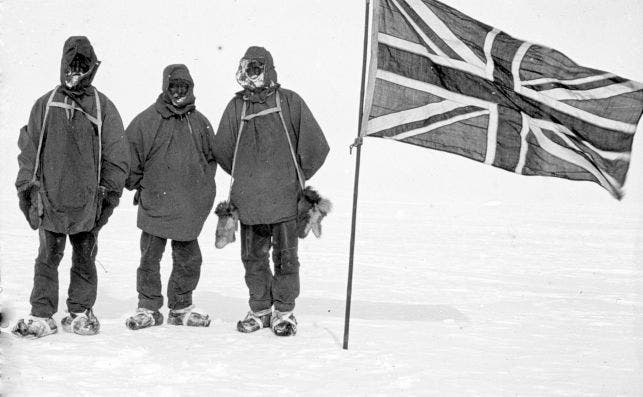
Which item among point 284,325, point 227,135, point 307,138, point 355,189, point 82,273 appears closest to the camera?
point 355,189

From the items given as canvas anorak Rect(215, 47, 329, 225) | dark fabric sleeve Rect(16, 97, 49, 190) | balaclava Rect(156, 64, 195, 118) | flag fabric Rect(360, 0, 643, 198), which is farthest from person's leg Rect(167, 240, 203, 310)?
flag fabric Rect(360, 0, 643, 198)

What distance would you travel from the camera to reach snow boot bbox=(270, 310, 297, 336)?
18.7 feet

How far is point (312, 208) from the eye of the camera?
5.90 meters

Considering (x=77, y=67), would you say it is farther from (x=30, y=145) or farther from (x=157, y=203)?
(x=157, y=203)

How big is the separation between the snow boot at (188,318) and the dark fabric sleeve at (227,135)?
128 centimetres

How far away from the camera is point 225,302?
7508 millimetres

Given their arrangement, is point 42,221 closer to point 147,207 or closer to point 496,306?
point 147,207

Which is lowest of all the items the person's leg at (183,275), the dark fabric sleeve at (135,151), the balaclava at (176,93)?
the person's leg at (183,275)

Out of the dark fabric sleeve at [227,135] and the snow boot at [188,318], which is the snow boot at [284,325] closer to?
the snow boot at [188,318]

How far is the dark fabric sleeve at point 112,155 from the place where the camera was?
5.56 meters

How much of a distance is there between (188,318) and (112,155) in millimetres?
1483

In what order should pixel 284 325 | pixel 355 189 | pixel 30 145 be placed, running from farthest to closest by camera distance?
pixel 284 325
pixel 30 145
pixel 355 189

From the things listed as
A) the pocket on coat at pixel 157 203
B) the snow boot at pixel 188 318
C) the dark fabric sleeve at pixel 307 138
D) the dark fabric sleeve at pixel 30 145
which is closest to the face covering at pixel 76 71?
the dark fabric sleeve at pixel 30 145

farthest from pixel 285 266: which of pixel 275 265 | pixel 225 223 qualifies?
pixel 225 223
